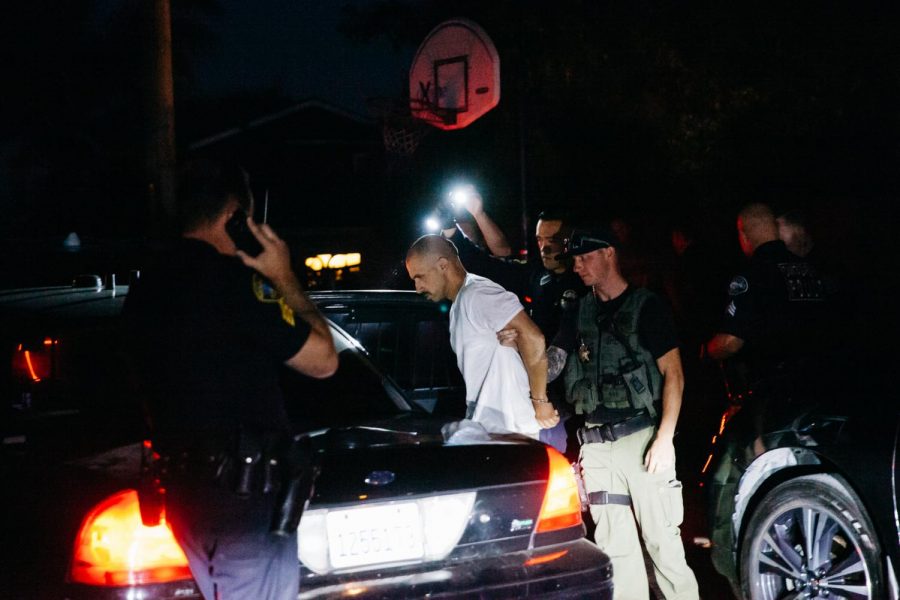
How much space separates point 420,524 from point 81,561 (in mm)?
1098

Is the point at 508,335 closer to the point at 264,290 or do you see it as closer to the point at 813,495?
the point at 813,495

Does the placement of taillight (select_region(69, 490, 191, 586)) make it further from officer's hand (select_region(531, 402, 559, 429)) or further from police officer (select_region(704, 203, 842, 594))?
police officer (select_region(704, 203, 842, 594))

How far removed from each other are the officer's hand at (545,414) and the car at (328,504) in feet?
2.31

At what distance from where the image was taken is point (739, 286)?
5.37 metres

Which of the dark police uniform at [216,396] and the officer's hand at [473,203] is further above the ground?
the officer's hand at [473,203]

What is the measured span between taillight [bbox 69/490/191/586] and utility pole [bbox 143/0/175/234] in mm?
4545

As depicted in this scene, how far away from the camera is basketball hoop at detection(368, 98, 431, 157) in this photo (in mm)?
12047

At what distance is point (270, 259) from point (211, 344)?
0.30m

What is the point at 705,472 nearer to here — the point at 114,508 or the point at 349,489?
the point at 349,489

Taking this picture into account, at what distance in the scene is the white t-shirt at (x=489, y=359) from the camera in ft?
15.0

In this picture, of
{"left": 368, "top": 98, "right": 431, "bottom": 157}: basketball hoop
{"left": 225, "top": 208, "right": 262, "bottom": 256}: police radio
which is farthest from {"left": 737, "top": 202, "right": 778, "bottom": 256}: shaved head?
{"left": 368, "top": 98, "right": 431, "bottom": 157}: basketball hoop

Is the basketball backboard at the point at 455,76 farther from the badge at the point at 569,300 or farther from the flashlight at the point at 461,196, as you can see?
the badge at the point at 569,300

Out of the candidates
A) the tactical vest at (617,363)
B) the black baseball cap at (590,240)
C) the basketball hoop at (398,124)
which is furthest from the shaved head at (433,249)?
the basketball hoop at (398,124)

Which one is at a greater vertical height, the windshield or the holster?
the windshield
